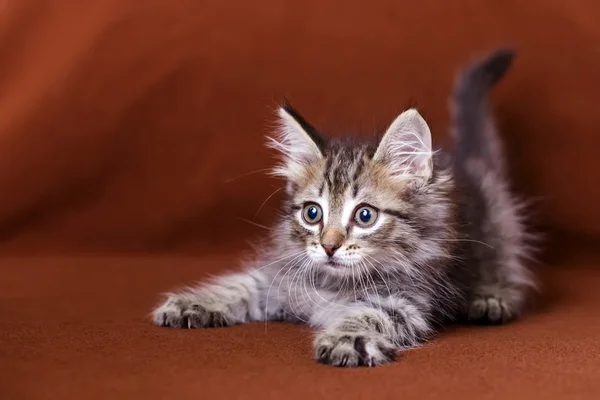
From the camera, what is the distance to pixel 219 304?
6.81ft

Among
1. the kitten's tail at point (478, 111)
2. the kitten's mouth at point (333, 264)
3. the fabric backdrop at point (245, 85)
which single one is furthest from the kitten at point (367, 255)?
the fabric backdrop at point (245, 85)

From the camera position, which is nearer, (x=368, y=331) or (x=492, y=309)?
(x=368, y=331)

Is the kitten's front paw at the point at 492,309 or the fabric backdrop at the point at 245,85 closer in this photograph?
the kitten's front paw at the point at 492,309

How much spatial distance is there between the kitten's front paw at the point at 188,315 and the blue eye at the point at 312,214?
0.33 metres

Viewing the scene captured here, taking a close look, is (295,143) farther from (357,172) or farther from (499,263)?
(499,263)

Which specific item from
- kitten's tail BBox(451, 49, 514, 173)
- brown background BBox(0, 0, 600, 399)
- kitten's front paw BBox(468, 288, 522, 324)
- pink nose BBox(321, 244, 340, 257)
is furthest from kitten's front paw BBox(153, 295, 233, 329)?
kitten's tail BBox(451, 49, 514, 173)

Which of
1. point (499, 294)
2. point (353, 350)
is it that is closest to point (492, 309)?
point (499, 294)

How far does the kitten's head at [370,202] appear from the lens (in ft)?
6.22

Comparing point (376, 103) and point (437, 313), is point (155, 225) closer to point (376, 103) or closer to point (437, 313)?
point (376, 103)

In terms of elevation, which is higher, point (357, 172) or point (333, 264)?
point (357, 172)

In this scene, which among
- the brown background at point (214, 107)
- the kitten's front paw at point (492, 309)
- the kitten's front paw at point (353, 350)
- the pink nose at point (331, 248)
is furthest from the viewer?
the brown background at point (214, 107)

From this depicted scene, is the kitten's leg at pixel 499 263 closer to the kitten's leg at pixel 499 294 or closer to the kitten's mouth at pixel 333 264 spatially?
the kitten's leg at pixel 499 294

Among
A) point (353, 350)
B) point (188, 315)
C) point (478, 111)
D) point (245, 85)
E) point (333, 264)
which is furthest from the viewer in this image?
point (245, 85)

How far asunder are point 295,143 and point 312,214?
0.23 m
